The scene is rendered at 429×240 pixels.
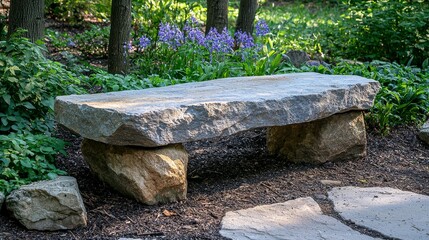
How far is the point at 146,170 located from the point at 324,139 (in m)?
1.73

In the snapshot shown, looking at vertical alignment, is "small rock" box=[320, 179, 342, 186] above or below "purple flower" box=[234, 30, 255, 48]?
below

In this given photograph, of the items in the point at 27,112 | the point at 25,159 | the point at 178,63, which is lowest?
the point at 25,159

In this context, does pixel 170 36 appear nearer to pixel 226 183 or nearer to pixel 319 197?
pixel 226 183

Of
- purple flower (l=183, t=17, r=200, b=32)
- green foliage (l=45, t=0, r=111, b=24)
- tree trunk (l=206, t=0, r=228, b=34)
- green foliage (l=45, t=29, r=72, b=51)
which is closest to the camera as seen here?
purple flower (l=183, t=17, r=200, b=32)

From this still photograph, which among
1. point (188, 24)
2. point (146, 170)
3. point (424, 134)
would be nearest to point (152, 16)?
point (188, 24)

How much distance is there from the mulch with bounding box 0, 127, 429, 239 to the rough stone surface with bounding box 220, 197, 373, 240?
94mm

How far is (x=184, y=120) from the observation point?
4422 mm

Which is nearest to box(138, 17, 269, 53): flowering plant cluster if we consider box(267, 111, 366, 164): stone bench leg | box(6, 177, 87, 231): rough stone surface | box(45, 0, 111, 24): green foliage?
box(267, 111, 366, 164): stone bench leg

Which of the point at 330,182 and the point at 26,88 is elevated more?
the point at 26,88

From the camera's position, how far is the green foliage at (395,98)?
21.5 feet

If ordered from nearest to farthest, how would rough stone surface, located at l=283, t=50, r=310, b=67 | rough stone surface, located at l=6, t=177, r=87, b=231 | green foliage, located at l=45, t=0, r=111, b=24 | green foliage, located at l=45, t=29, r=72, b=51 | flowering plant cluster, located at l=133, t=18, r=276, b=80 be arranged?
rough stone surface, located at l=6, t=177, r=87, b=231
flowering plant cluster, located at l=133, t=18, r=276, b=80
rough stone surface, located at l=283, t=50, r=310, b=67
green foliage, located at l=45, t=29, r=72, b=51
green foliage, located at l=45, t=0, r=111, b=24

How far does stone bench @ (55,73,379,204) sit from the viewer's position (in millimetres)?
4305

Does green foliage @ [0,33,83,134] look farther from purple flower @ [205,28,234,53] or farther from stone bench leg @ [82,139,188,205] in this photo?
purple flower @ [205,28,234,53]

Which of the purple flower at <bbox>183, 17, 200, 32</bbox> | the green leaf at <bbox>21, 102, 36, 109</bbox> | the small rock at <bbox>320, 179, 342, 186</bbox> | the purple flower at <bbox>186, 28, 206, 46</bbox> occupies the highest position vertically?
the purple flower at <bbox>183, 17, 200, 32</bbox>
